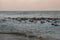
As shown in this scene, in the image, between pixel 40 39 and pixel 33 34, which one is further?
pixel 33 34

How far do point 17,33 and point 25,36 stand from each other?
50cm

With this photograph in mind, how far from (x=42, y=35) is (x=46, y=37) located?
0.25m

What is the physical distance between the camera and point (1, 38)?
4805 mm

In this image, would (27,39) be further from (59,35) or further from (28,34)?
(59,35)

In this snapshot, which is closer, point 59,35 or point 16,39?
point 16,39

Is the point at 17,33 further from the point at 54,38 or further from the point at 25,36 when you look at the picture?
the point at 54,38

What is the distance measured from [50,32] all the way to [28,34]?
778 mm

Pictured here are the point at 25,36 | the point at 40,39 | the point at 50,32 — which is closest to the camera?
the point at 40,39

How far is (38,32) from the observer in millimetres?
5410

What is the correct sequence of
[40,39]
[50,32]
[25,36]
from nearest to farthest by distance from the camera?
[40,39] < [25,36] < [50,32]

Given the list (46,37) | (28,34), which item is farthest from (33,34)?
(46,37)

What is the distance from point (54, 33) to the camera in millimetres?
5281

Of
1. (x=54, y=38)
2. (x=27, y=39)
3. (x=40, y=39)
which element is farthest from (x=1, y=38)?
(x=54, y=38)

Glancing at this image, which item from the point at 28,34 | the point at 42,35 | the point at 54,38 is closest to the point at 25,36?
the point at 28,34
